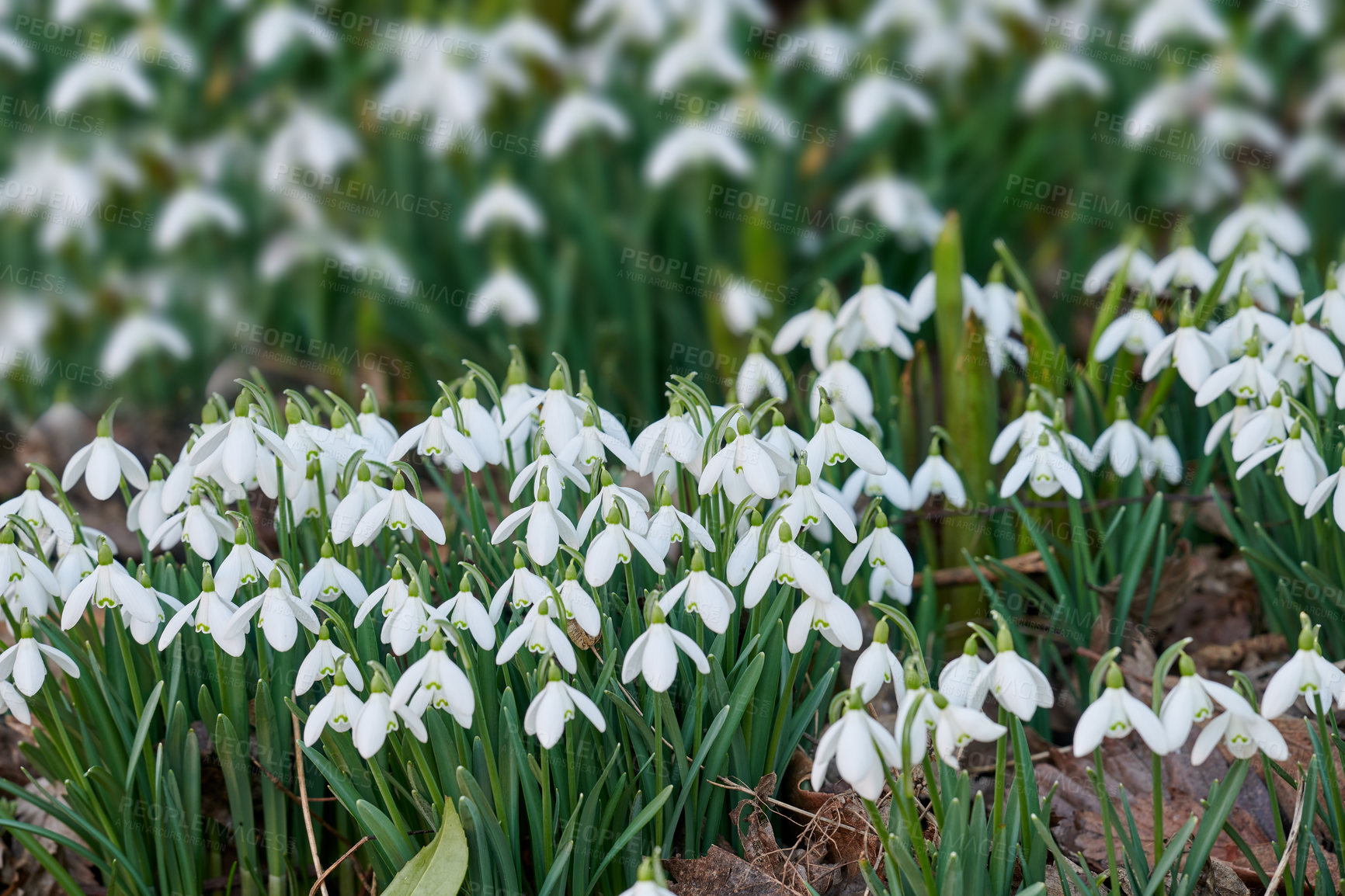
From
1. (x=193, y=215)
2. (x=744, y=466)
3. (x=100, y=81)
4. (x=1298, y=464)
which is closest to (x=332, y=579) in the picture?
(x=744, y=466)

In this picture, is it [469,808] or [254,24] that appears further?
[254,24]

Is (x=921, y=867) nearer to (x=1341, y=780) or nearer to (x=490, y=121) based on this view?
(x=1341, y=780)

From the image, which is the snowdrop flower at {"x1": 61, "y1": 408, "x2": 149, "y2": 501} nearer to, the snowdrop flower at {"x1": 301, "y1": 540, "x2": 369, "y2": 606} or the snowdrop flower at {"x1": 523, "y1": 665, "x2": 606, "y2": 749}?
the snowdrop flower at {"x1": 301, "y1": 540, "x2": 369, "y2": 606}

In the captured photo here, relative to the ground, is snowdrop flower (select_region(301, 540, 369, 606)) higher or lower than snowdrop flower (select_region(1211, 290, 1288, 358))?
lower

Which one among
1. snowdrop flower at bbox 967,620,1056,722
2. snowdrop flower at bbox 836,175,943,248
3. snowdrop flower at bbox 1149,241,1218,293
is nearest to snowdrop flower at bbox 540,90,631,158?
snowdrop flower at bbox 836,175,943,248

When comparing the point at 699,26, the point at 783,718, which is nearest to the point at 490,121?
the point at 699,26

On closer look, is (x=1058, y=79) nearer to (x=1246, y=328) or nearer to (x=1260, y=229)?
(x=1260, y=229)
